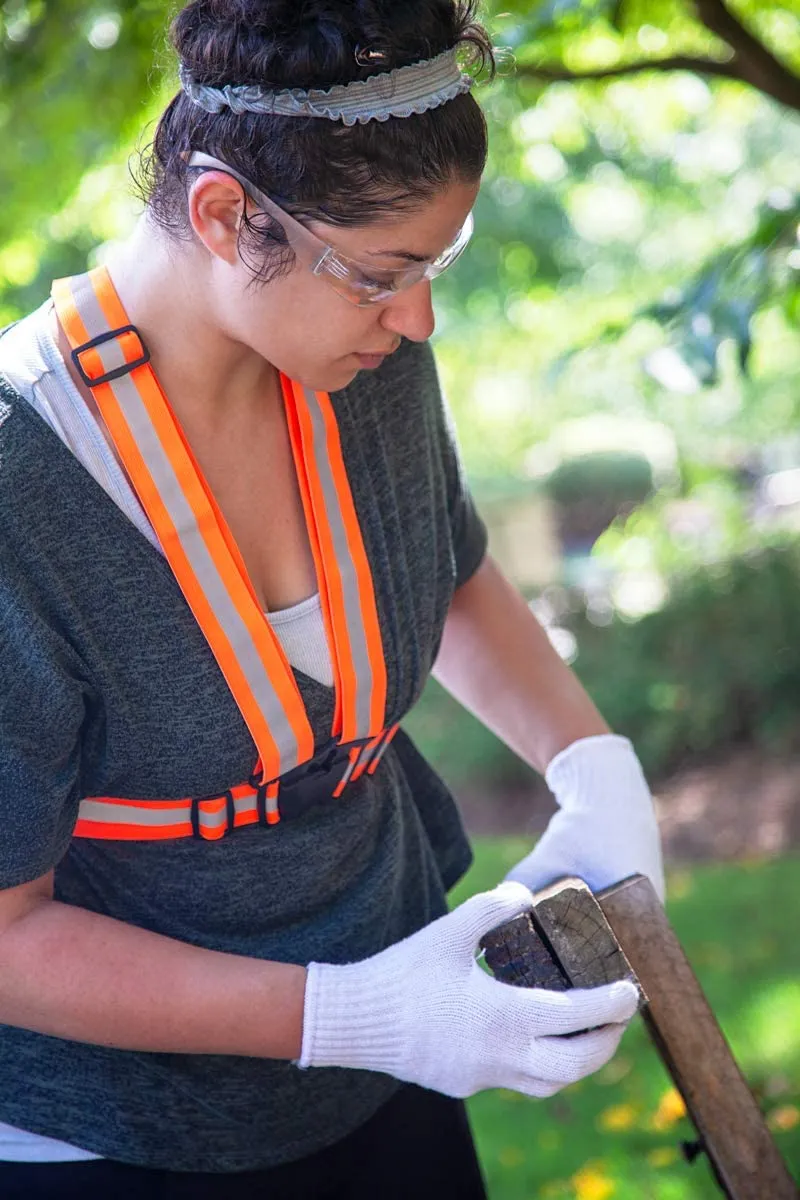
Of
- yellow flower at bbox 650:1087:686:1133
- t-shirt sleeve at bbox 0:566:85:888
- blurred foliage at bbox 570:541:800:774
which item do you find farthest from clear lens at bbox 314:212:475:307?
blurred foliage at bbox 570:541:800:774

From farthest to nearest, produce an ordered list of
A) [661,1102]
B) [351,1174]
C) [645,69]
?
[661,1102] < [645,69] < [351,1174]

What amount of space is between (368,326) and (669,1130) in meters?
2.56

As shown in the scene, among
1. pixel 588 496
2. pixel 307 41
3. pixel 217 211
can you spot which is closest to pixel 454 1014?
pixel 217 211

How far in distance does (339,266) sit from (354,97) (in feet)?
0.57

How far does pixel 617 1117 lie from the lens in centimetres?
339

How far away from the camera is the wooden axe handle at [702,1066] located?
1.53 meters

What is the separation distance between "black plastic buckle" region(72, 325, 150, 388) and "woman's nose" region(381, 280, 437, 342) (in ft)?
0.90

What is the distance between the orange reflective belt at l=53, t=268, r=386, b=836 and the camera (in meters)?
1.41

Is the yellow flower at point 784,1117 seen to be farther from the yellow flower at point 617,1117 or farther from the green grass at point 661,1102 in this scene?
the yellow flower at point 617,1117

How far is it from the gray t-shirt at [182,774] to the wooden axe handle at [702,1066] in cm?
34

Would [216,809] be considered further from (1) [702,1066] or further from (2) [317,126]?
(2) [317,126]

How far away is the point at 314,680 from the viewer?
5.01ft

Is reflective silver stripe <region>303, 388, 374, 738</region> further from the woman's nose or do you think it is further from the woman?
the woman's nose

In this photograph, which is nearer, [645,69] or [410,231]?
[410,231]
